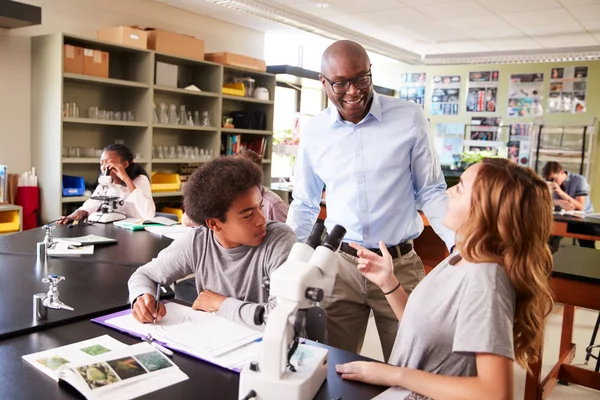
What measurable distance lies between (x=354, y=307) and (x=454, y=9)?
4.08m

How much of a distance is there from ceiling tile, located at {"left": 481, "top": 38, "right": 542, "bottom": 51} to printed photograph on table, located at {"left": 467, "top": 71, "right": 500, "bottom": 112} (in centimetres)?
94

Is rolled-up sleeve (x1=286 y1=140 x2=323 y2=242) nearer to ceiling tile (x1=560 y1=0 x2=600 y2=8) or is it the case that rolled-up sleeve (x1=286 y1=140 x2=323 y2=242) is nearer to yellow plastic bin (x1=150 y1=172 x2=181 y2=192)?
yellow plastic bin (x1=150 y1=172 x2=181 y2=192)

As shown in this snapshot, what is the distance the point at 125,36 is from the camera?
179 inches

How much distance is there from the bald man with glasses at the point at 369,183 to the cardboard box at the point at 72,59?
3048mm

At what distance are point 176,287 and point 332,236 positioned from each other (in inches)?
66.7

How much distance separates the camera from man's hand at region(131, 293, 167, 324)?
5.01 ft

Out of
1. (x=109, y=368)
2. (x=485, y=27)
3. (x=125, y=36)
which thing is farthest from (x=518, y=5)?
(x=109, y=368)

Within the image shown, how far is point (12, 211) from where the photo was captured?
423 centimetres

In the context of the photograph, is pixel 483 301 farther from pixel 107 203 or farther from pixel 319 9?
pixel 319 9

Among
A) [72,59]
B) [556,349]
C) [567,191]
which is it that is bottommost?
[556,349]

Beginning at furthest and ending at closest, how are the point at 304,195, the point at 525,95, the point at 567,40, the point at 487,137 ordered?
the point at 487,137, the point at 525,95, the point at 567,40, the point at 304,195

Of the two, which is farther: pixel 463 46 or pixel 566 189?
pixel 463 46

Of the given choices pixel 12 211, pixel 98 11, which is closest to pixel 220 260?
pixel 12 211

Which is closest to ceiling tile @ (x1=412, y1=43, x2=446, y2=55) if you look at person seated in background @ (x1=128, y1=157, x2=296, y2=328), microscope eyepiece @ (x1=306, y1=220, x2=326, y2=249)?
person seated in background @ (x1=128, y1=157, x2=296, y2=328)
